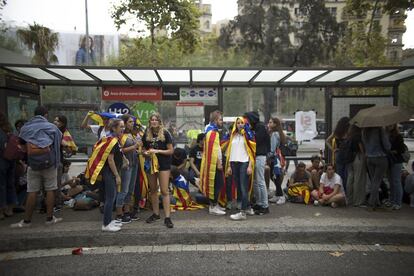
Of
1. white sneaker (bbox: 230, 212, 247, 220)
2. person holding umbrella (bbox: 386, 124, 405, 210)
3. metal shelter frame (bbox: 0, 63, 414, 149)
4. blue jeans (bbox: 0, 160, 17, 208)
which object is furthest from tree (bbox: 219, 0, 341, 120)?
blue jeans (bbox: 0, 160, 17, 208)

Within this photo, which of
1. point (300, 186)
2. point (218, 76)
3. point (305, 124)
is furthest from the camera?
point (305, 124)

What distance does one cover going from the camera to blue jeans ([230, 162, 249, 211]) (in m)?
6.14

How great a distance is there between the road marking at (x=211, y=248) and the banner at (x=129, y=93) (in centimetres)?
430

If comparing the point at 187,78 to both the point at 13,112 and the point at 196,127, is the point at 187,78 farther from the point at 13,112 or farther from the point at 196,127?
the point at 13,112

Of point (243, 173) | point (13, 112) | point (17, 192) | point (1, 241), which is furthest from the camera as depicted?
point (13, 112)

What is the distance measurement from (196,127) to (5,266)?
5.18m

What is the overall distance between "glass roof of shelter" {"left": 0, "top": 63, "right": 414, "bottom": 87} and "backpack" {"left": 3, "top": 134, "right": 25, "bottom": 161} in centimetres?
175

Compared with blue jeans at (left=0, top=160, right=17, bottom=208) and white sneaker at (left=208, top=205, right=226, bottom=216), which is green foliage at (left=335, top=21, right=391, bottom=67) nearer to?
white sneaker at (left=208, top=205, right=226, bottom=216)

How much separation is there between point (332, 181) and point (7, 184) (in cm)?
576

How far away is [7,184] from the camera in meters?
6.23

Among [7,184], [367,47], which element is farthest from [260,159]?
[367,47]

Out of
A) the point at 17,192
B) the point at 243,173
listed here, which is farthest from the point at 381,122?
the point at 17,192

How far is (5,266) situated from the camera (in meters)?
4.57

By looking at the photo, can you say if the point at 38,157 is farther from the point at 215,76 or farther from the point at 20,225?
the point at 215,76
